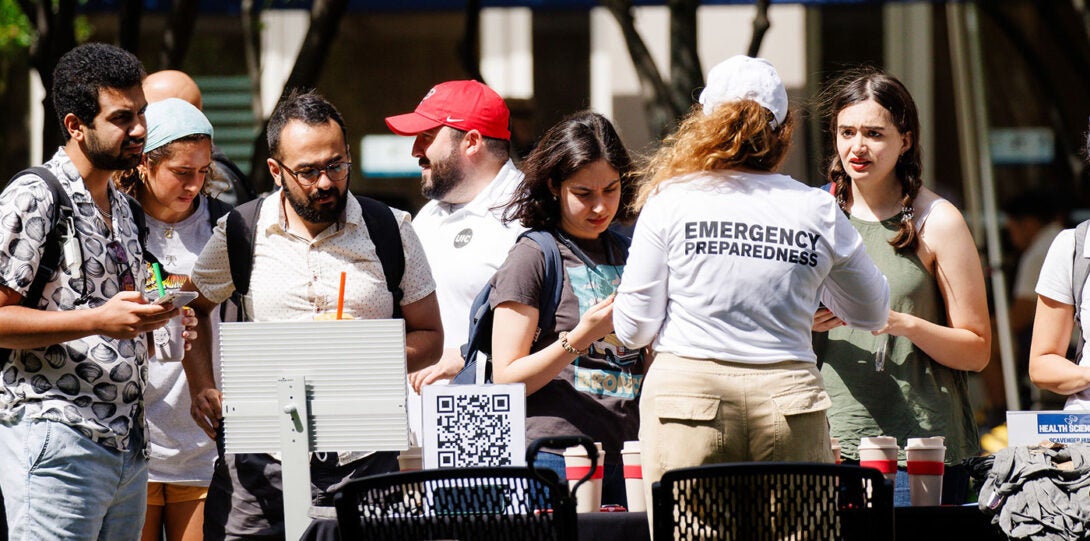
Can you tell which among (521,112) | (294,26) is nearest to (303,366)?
(521,112)

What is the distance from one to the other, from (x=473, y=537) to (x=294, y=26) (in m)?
8.86

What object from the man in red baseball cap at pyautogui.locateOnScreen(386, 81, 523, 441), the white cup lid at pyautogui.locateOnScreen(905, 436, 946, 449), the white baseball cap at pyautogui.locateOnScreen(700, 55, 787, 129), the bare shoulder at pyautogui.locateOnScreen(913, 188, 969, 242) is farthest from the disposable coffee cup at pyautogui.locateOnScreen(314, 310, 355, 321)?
the bare shoulder at pyautogui.locateOnScreen(913, 188, 969, 242)

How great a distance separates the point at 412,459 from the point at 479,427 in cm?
26

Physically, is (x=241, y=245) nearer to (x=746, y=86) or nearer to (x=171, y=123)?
(x=171, y=123)

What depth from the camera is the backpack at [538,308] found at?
12.5ft

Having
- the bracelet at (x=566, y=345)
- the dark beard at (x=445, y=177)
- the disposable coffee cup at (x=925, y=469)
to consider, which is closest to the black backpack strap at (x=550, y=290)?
the bracelet at (x=566, y=345)

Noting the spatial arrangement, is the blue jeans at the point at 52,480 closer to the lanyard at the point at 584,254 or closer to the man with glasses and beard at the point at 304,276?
the man with glasses and beard at the point at 304,276

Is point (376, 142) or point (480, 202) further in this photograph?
point (376, 142)

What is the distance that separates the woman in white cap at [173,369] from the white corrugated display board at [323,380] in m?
1.12

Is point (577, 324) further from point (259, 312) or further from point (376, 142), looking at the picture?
point (376, 142)

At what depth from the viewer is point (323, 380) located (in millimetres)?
3164

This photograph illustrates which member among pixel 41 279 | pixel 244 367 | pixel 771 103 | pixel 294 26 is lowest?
pixel 244 367

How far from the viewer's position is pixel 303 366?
125 inches

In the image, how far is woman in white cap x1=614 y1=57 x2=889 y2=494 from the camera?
3.00 meters
